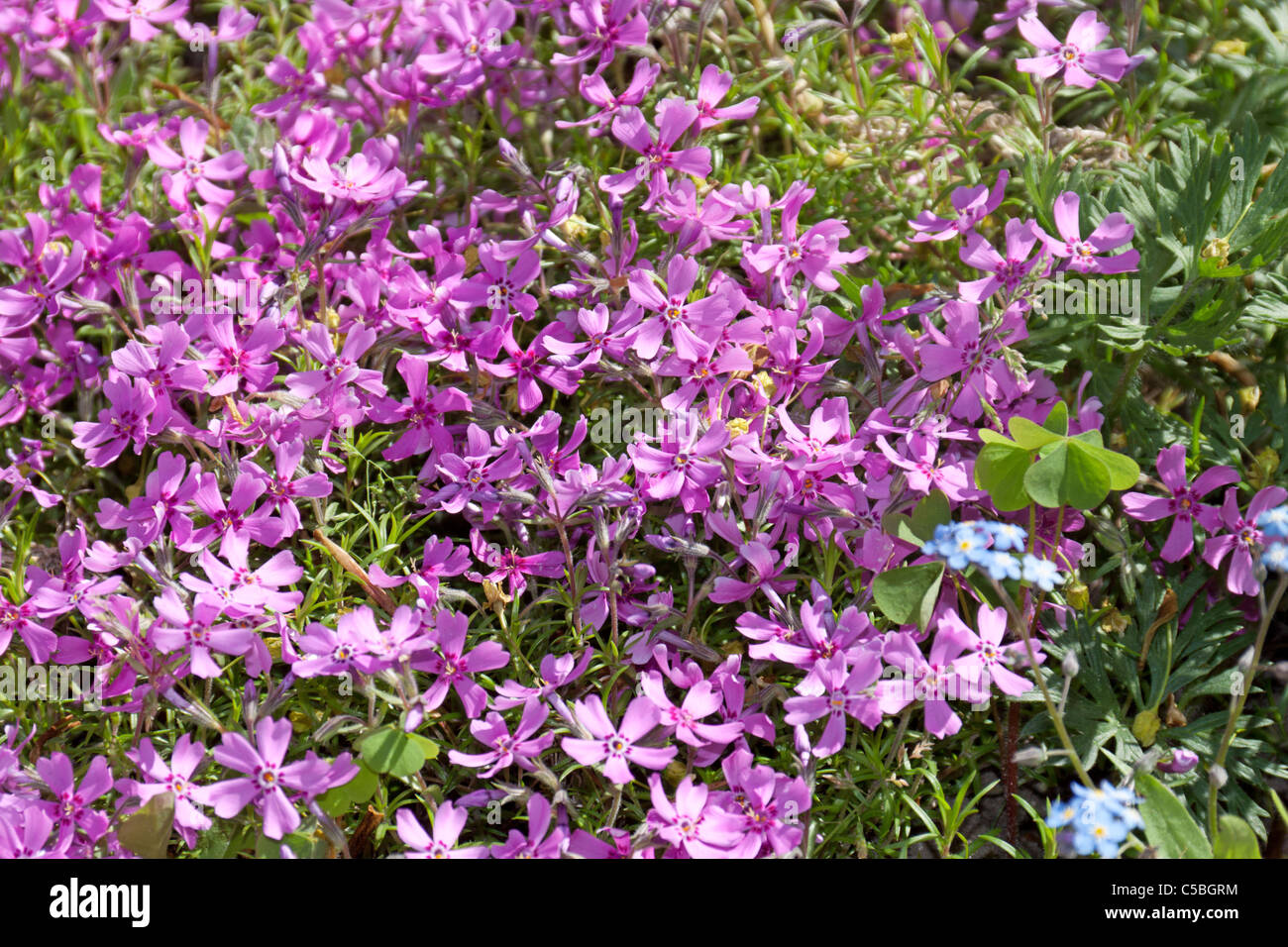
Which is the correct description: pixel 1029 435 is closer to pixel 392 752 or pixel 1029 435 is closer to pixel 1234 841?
pixel 1234 841

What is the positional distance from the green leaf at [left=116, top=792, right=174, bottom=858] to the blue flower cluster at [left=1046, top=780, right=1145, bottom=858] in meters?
1.31

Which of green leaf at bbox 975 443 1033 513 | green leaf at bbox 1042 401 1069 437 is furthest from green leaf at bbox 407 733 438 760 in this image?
green leaf at bbox 1042 401 1069 437

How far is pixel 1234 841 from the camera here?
1732 mm

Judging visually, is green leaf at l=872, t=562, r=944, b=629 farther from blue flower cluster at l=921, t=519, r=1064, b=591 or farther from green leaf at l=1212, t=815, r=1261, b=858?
green leaf at l=1212, t=815, r=1261, b=858

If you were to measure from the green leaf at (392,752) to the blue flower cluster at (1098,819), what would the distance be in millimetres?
941

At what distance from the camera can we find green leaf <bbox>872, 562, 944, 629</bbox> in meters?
1.90

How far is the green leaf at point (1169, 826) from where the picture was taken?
173 cm

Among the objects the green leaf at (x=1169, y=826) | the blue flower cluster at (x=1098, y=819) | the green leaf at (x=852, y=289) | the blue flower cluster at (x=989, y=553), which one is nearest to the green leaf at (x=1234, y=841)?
the green leaf at (x=1169, y=826)

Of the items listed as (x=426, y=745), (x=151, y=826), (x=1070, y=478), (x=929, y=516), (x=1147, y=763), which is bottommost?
(x=151, y=826)

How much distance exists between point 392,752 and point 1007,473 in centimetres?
112

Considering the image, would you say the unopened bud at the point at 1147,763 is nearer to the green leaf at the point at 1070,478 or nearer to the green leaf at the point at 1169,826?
the green leaf at the point at 1169,826

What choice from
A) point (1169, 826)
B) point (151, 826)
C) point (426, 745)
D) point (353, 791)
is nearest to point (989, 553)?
point (1169, 826)

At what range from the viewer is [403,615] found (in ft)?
6.21
